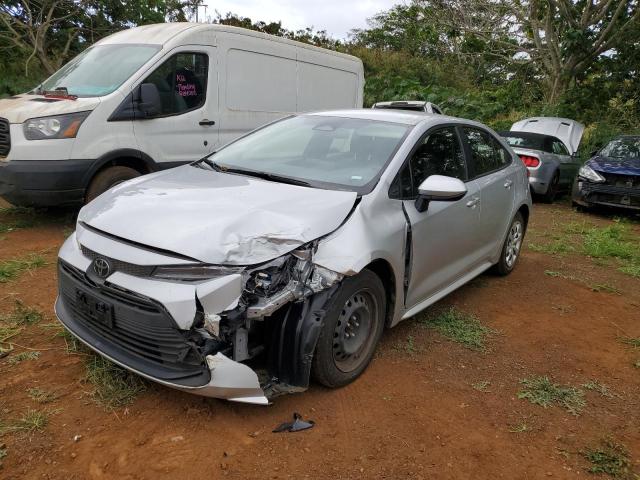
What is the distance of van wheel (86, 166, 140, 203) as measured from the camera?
5699mm

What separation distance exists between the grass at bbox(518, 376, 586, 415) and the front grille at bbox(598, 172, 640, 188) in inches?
273

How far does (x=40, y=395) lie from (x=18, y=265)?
7.64 ft

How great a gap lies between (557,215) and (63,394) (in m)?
8.78

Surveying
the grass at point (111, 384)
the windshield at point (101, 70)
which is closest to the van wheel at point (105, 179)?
the windshield at point (101, 70)

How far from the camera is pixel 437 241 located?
3.72 metres

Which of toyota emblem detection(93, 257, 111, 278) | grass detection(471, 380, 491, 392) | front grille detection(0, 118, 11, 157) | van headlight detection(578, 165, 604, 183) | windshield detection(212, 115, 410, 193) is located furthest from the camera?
van headlight detection(578, 165, 604, 183)

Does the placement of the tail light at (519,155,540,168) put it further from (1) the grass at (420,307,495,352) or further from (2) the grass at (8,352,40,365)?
(2) the grass at (8,352,40,365)

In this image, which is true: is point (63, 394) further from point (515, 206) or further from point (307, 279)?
point (515, 206)

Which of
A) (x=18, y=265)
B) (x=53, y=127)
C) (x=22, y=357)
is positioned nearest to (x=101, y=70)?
(x=53, y=127)

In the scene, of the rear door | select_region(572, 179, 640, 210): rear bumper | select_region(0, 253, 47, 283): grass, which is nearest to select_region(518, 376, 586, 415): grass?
the rear door

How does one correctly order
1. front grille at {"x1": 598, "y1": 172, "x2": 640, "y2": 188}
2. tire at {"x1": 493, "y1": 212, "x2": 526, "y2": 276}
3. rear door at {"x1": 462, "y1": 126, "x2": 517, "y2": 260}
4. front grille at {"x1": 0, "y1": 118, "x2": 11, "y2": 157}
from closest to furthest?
1. rear door at {"x1": 462, "y1": 126, "x2": 517, "y2": 260}
2. tire at {"x1": 493, "y1": 212, "x2": 526, "y2": 276}
3. front grille at {"x1": 0, "y1": 118, "x2": 11, "y2": 157}
4. front grille at {"x1": 598, "y1": 172, "x2": 640, "y2": 188}

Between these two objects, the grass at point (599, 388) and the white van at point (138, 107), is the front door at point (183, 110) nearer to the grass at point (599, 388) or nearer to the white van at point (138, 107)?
the white van at point (138, 107)

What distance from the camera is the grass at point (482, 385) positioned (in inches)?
128

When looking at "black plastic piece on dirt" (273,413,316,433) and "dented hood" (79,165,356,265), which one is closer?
"dented hood" (79,165,356,265)
